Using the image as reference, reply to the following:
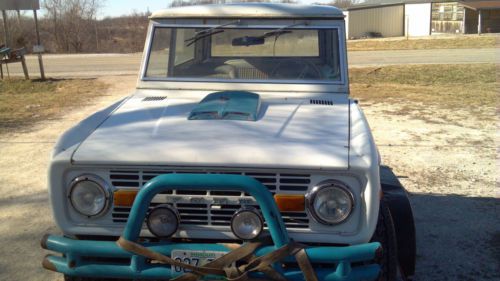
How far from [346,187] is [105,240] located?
4.29 feet

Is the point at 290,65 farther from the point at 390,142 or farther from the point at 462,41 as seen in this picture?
the point at 462,41

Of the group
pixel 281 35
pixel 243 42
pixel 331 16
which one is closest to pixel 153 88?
pixel 243 42

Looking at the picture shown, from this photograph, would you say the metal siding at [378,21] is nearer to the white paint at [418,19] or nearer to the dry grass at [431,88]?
the white paint at [418,19]

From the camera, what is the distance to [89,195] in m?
2.78

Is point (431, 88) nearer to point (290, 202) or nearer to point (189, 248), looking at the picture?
point (290, 202)

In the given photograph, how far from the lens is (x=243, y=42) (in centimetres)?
413

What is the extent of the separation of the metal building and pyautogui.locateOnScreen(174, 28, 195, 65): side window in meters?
42.8

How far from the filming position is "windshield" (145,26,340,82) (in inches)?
161

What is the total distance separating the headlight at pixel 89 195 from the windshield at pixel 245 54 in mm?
1522

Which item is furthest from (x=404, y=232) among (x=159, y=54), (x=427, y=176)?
(x=427, y=176)

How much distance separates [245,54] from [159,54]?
677mm

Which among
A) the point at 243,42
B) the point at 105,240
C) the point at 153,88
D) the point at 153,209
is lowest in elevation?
the point at 105,240

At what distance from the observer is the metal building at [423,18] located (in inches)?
1788

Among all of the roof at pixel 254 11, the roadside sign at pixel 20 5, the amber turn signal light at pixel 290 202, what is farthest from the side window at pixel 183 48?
the roadside sign at pixel 20 5
